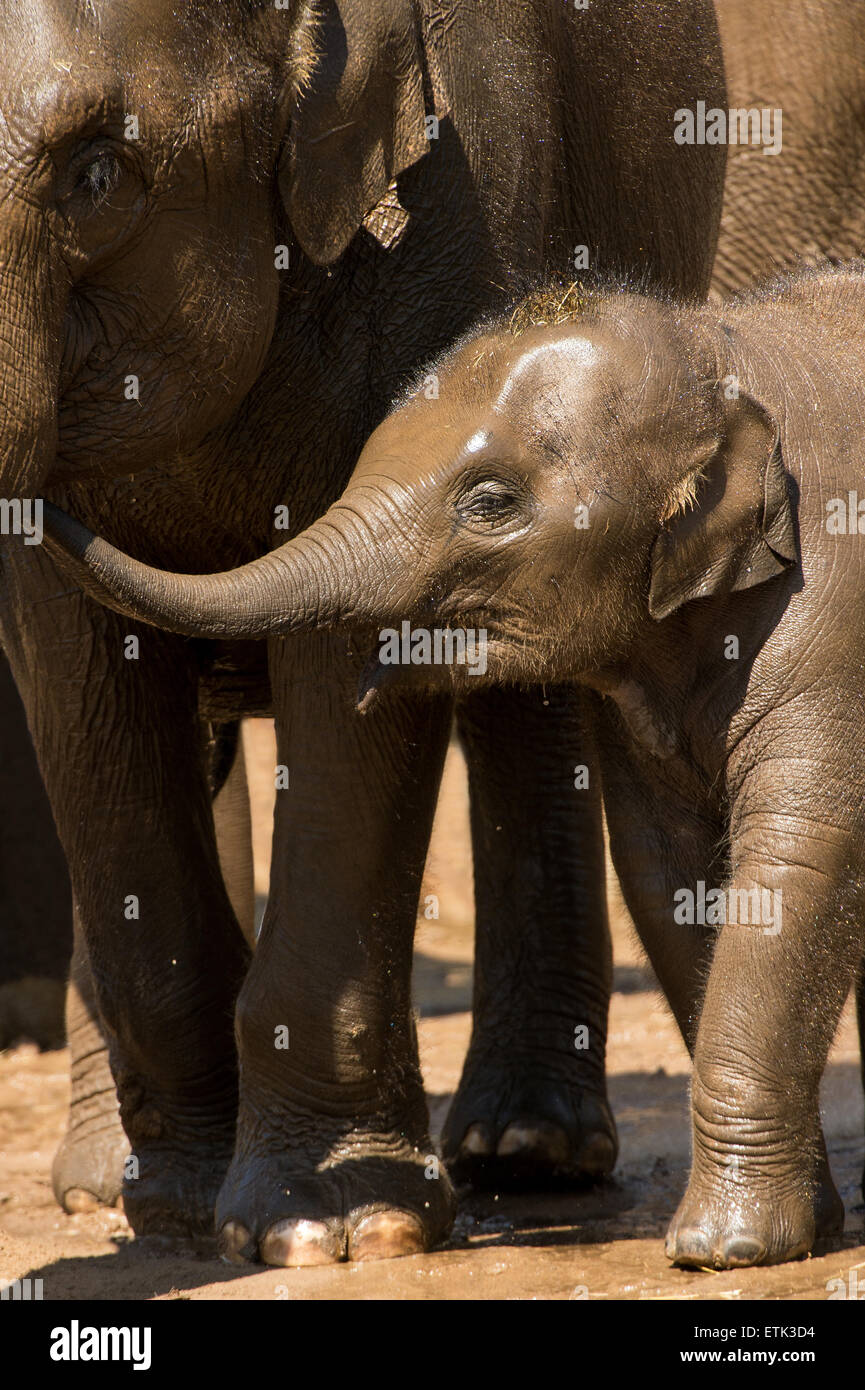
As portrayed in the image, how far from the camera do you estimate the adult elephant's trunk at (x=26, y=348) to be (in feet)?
13.6

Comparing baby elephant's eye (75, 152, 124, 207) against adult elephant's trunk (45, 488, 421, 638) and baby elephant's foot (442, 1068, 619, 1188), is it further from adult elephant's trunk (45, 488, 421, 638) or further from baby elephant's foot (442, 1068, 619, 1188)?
baby elephant's foot (442, 1068, 619, 1188)

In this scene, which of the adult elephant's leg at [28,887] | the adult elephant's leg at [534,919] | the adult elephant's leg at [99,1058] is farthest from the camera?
the adult elephant's leg at [28,887]

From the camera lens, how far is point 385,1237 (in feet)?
16.2

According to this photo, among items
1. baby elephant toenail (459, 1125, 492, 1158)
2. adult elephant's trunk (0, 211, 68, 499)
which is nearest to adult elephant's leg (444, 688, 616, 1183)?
baby elephant toenail (459, 1125, 492, 1158)

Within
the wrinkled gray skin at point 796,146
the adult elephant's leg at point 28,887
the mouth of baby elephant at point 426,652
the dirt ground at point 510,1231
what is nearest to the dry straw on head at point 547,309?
the mouth of baby elephant at point 426,652

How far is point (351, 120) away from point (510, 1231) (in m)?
2.50

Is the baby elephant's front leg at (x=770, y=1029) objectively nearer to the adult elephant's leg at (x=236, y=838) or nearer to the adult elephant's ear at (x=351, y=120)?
the adult elephant's ear at (x=351, y=120)

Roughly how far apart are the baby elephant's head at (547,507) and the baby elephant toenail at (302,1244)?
1.18m

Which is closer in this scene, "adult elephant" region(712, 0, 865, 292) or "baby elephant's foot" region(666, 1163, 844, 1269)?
"baby elephant's foot" region(666, 1163, 844, 1269)

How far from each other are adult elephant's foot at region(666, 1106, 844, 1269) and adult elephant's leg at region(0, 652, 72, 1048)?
17.5ft

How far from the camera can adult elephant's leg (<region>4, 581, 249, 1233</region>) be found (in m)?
5.40
